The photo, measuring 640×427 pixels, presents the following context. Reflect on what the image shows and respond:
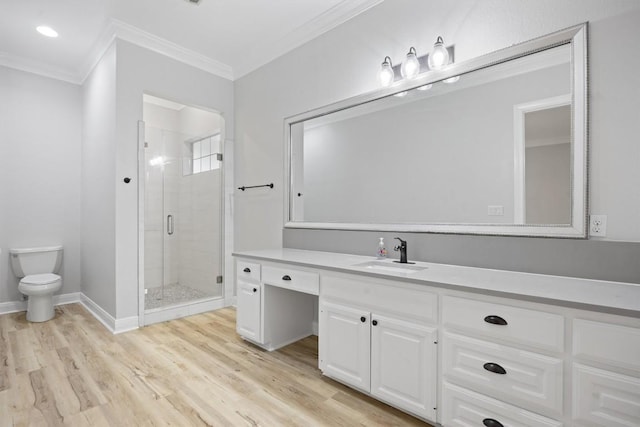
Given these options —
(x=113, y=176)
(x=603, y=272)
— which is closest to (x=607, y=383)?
(x=603, y=272)

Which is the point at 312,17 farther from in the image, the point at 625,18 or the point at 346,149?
the point at 625,18

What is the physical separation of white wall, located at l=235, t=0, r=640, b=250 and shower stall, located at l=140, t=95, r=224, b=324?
0.36m

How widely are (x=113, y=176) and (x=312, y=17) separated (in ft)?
7.59

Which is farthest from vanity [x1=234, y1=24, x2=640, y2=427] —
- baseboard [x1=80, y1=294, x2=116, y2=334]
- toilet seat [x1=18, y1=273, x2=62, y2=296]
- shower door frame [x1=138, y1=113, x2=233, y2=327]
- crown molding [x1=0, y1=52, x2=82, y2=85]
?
crown molding [x1=0, y1=52, x2=82, y2=85]

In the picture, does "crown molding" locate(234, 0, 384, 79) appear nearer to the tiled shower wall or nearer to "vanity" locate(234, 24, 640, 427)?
"vanity" locate(234, 24, 640, 427)

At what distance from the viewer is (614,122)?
152 cm

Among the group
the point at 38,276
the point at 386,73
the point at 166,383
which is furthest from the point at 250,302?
the point at 38,276

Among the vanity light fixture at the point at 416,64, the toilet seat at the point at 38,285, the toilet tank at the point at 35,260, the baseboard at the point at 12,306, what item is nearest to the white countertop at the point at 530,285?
the vanity light fixture at the point at 416,64

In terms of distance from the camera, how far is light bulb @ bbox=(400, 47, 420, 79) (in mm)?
2135

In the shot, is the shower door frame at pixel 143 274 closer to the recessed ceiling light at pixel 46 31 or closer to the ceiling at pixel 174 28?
the ceiling at pixel 174 28

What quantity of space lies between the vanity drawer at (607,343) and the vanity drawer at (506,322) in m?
0.06

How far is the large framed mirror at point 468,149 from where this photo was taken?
5.42ft

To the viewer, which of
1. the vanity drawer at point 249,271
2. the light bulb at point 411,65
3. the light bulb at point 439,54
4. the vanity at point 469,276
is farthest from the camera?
the vanity drawer at point 249,271

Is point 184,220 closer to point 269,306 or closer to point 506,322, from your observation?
point 269,306
